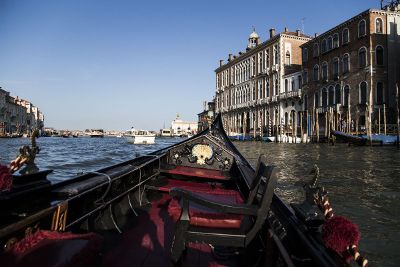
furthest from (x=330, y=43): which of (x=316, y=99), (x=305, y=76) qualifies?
(x=316, y=99)

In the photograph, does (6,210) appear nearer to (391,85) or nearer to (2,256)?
(2,256)

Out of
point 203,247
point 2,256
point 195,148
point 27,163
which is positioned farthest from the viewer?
point 195,148

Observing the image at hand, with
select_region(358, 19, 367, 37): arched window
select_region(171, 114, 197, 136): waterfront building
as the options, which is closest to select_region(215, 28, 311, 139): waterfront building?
select_region(358, 19, 367, 37): arched window

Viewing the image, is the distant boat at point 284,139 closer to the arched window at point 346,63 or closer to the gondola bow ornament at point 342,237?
the arched window at point 346,63

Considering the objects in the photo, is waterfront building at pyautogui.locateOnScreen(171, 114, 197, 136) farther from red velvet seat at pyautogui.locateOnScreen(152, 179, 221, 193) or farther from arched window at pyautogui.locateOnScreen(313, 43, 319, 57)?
red velvet seat at pyautogui.locateOnScreen(152, 179, 221, 193)

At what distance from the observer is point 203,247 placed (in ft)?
7.84

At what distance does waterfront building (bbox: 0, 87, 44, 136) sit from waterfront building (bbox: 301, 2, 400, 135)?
129 ft

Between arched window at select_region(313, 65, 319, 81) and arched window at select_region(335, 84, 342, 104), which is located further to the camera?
arched window at select_region(313, 65, 319, 81)

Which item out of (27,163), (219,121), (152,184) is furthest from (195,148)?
(27,163)

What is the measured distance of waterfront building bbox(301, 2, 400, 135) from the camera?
21.2 m

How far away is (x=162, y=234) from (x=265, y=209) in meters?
1.27

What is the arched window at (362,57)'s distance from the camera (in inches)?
860

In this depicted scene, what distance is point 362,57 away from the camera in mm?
22156

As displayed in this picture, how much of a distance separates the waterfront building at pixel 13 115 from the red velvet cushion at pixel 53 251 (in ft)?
162
